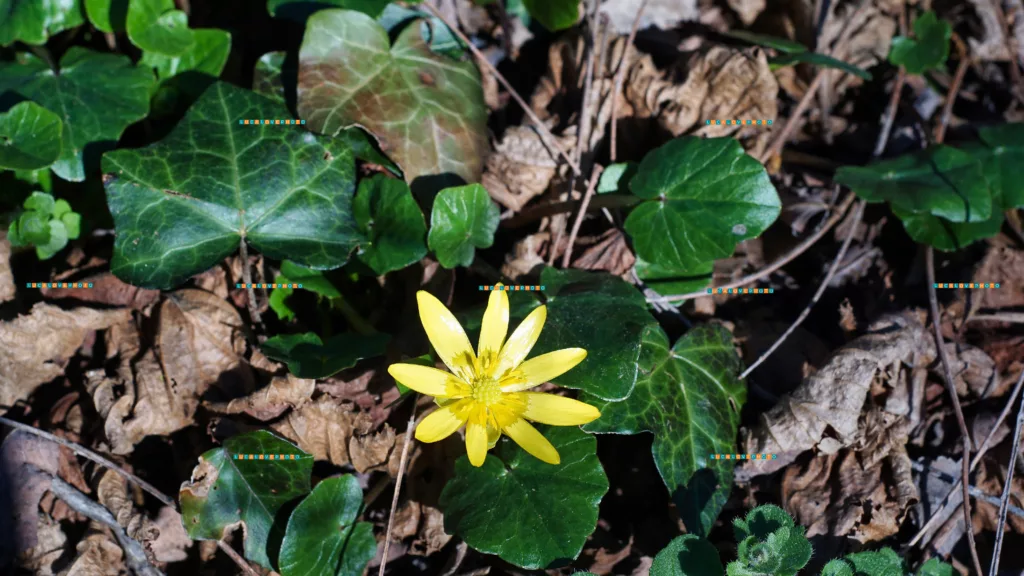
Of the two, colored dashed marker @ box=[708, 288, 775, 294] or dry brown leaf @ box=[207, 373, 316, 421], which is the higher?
colored dashed marker @ box=[708, 288, 775, 294]

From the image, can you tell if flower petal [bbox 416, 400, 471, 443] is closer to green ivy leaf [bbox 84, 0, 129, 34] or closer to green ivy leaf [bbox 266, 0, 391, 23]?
green ivy leaf [bbox 266, 0, 391, 23]

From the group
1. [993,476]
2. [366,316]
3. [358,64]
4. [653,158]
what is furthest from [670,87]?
[993,476]

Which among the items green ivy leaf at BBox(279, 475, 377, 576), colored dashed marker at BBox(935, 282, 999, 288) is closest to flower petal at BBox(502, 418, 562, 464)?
green ivy leaf at BBox(279, 475, 377, 576)

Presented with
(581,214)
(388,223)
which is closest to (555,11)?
(581,214)

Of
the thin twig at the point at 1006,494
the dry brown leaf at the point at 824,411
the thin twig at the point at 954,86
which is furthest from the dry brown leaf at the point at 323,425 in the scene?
the thin twig at the point at 954,86

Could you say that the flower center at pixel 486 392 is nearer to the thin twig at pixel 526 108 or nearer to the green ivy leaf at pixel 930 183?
the thin twig at pixel 526 108

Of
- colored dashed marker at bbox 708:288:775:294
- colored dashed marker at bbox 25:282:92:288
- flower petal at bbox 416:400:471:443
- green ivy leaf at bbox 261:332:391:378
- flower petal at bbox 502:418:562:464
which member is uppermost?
flower petal at bbox 416:400:471:443
